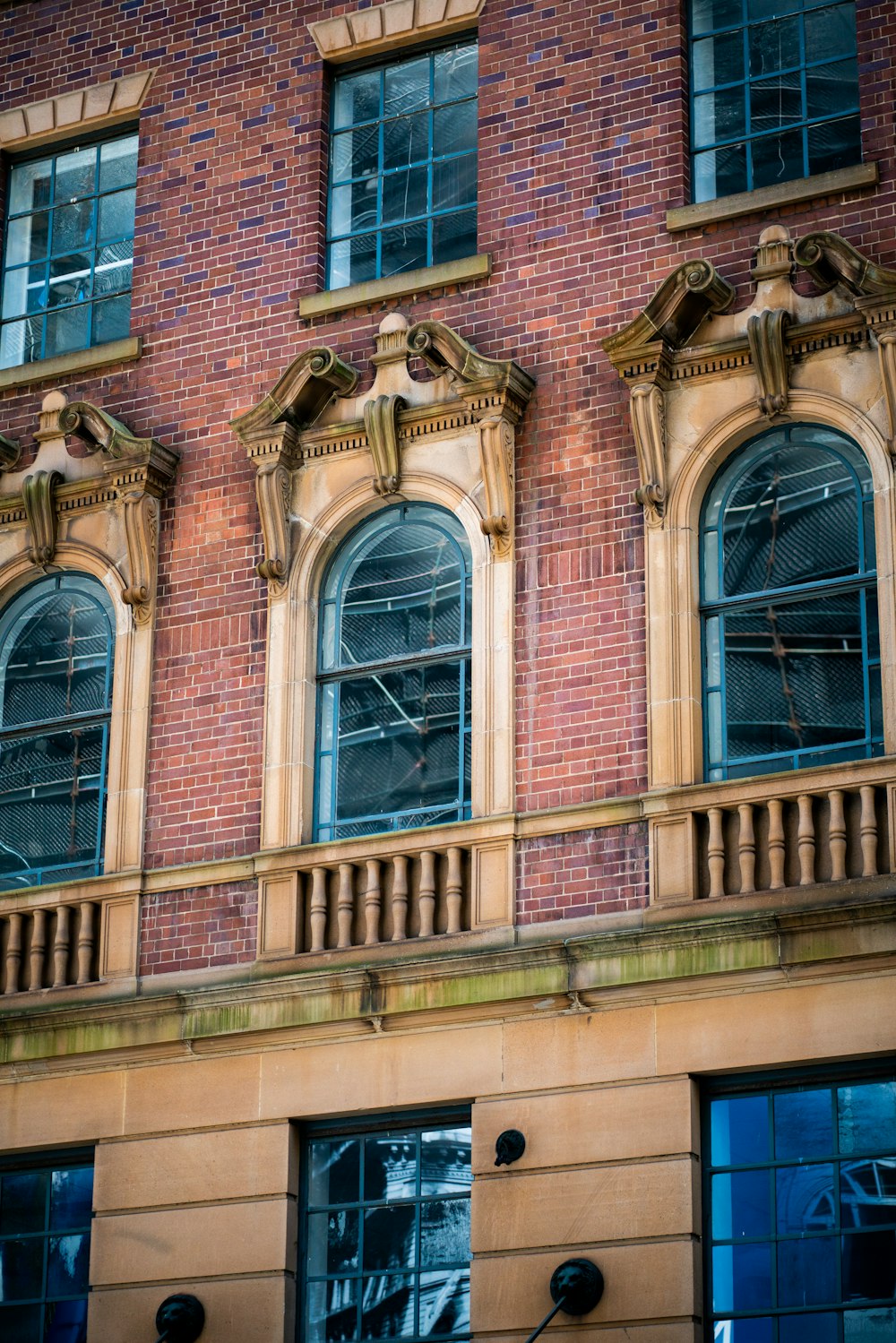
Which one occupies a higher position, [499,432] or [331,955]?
[499,432]

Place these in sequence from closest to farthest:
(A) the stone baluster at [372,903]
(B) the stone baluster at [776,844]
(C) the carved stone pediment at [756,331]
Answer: (B) the stone baluster at [776,844] < (C) the carved stone pediment at [756,331] < (A) the stone baluster at [372,903]

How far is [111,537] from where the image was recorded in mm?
17797

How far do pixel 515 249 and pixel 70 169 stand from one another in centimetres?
448

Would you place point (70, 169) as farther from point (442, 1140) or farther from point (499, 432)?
point (442, 1140)

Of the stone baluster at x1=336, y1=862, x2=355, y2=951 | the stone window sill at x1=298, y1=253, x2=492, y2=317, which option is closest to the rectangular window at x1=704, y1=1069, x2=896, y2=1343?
the stone baluster at x1=336, y1=862, x2=355, y2=951

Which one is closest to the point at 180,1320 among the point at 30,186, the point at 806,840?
the point at 806,840

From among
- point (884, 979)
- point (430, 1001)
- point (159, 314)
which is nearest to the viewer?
point (884, 979)

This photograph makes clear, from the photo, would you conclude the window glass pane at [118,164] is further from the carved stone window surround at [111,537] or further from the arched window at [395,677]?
the arched window at [395,677]

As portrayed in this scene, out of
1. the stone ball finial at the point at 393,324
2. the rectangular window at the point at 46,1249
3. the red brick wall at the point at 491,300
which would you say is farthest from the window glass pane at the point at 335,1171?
the stone ball finial at the point at 393,324

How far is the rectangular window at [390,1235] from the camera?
590 inches

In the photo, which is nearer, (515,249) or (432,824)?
Answer: (432,824)

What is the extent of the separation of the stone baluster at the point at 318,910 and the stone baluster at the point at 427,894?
0.73m

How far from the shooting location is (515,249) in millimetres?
17109

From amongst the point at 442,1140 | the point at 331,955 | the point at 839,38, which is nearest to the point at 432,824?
the point at 331,955
